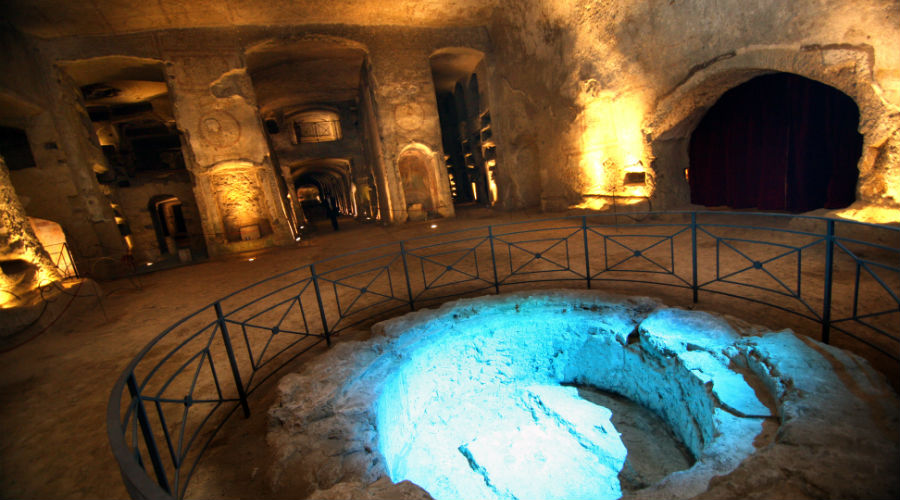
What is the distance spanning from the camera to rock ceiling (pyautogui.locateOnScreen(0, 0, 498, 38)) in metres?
9.40

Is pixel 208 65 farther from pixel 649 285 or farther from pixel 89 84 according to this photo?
pixel 649 285

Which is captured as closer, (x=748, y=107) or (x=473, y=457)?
(x=473, y=457)

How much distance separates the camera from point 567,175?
11117 mm

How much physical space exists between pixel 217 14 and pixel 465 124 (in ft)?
34.6

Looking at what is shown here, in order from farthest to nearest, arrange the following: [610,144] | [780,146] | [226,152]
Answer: [226,152] → [610,144] → [780,146]

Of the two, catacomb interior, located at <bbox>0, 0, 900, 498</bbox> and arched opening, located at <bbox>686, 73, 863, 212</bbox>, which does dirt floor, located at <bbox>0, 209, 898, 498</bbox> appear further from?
arched opening, located at <bbox>686, 73, 863, 212</bbox>

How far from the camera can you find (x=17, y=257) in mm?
6617

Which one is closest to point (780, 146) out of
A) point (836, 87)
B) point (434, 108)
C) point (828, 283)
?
point (836, 87)

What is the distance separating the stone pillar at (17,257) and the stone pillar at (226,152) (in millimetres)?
4669

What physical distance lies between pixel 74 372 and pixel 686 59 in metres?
10.4

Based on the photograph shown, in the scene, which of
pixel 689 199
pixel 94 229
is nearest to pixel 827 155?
pixel 689 199

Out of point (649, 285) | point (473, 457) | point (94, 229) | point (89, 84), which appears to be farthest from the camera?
point (89, 84)

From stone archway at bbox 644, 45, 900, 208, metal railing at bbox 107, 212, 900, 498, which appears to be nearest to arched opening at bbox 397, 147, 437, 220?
metal railing at bbox 107, 212, 900, 498

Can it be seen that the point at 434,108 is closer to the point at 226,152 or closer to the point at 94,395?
the point at 226,152
